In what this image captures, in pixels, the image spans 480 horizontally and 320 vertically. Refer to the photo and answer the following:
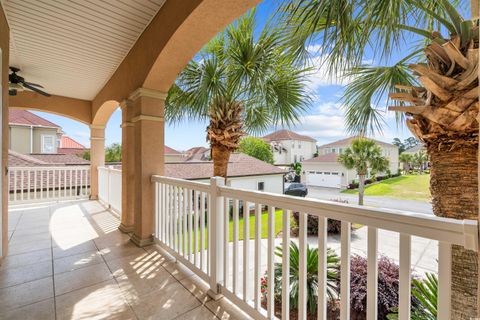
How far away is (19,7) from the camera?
2.65m

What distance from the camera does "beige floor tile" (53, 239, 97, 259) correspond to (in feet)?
9.53

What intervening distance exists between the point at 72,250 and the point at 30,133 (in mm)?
15196

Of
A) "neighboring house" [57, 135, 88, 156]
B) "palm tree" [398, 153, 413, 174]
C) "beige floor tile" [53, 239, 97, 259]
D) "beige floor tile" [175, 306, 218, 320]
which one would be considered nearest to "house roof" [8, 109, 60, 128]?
"neighboring house" [57, 135, 88, 156]

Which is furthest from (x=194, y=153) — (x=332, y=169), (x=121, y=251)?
(x=121, y=251)

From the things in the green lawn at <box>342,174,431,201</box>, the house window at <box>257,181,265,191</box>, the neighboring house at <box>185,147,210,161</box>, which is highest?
the neighboring house at <box>185,147,210,161</box>

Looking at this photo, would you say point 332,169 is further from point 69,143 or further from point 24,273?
point 69,143

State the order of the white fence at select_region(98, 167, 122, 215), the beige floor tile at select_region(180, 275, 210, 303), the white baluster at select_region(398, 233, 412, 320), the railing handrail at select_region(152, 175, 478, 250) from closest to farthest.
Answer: the railing handrail at select_region(152, 175, 478, 250) < the white baluster at select_region(398, 233, 412, 320) < the beige floor tile at select_region(180, 275, 210, 303) < the white fence at select_region(98, 167, 122, 215)

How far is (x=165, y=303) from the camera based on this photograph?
6.41ft

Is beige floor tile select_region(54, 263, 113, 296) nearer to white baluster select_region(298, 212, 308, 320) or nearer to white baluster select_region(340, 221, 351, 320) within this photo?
white baluster select_region(298, 212, 308, 320)

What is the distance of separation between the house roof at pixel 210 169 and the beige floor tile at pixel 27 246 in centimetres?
621

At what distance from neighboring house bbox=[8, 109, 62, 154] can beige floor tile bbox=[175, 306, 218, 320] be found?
53.9 feet

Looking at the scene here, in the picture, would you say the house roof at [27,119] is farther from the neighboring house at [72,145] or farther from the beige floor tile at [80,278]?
the beige floor tile at [80,278]

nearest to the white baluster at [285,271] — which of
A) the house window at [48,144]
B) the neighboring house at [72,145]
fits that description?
the house window at [48,144]

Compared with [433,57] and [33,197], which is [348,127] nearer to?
[433,57]
